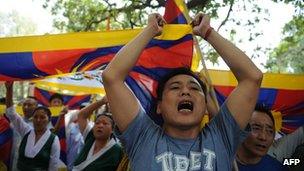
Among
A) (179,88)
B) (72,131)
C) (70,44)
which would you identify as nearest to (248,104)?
(179,88)

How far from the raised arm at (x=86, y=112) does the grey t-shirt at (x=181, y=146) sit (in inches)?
94.4

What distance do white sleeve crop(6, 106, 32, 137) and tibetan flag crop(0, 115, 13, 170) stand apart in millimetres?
121

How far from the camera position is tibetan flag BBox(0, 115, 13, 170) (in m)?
5.11

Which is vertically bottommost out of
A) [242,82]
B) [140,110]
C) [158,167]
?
[158,167]

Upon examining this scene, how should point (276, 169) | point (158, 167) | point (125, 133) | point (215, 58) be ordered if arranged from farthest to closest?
point (215, 58)
point (276, 169)
point (125, 133)
point (158, 167)

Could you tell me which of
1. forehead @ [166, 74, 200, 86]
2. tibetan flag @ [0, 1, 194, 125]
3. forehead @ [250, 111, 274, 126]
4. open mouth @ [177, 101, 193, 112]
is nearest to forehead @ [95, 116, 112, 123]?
tibetan flag @ [0, 1, 194, 125]

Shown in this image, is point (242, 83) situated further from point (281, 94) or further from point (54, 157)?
point (54, 157)

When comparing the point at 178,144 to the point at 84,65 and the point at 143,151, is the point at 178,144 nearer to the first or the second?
the point at 143,151

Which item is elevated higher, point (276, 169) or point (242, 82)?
point (242, 82)

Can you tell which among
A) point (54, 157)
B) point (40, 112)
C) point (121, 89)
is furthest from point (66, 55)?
point (121, 89)

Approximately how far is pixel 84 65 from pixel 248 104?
2235 mm

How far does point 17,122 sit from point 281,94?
10.2 feet

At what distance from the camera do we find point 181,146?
212 centimetres

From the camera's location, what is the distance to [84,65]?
4117 millimetres
